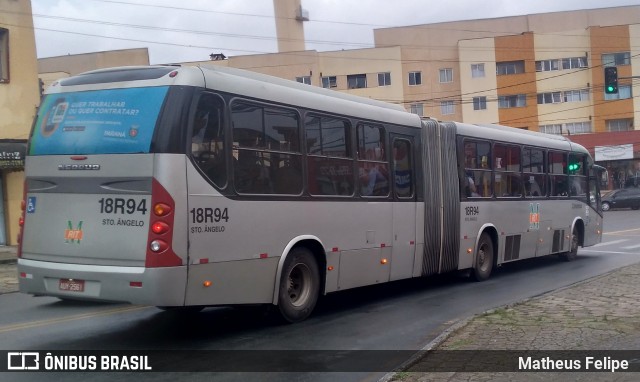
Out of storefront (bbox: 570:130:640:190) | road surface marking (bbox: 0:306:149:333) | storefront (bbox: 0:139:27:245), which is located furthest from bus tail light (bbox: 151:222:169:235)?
storefront (bbox: 570:130:640:190)

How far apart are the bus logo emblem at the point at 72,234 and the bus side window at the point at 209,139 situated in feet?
4.98

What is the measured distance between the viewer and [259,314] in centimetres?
1041

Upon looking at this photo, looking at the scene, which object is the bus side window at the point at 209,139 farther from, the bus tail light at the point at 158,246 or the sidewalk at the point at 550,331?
the sidewalk at the point at 550,331

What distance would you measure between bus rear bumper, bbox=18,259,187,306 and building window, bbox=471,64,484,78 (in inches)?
2386

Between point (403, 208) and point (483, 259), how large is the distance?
11.6ft

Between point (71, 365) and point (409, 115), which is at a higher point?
point (409, 115)

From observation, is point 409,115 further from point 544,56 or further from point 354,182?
point 544,56

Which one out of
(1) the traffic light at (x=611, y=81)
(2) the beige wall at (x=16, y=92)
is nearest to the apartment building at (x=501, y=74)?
(2) the beige wall at (x=16, y=92)

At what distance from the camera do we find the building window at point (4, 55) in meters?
24.2

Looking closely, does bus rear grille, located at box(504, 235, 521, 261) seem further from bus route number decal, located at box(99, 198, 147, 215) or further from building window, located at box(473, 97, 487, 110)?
building window, located at box(473, 97, 487, 110)

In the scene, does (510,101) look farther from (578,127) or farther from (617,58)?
(617,58)

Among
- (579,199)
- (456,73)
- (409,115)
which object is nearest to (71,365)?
(409,115)

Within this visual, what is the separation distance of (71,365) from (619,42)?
212ft

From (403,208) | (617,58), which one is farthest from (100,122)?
(617,58)
